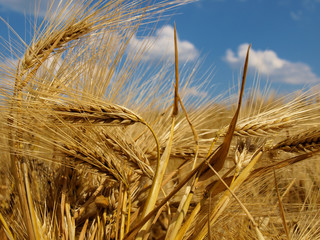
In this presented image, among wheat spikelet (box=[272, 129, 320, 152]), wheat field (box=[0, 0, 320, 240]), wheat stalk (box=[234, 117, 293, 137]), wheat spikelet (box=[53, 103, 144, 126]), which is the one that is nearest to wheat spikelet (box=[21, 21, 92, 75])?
wheat field (box=[0, 0, 320, 240])

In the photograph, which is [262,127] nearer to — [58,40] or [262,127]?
[262,127]

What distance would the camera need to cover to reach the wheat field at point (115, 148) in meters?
0.70

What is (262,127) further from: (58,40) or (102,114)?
(58,40)

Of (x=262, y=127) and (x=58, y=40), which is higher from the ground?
(x=58, y=40)

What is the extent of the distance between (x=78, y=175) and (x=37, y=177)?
15 centimetres

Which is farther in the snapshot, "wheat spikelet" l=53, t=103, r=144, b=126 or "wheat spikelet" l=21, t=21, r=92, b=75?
"wheat spikelet" l=21, t=21, r=92, b=75

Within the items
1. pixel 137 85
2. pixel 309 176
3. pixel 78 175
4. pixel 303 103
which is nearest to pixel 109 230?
pixel 78 175

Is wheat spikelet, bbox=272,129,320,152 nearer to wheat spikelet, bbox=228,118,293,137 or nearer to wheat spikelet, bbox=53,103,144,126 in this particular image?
wheat spikelet, bbox=228,118,293,137

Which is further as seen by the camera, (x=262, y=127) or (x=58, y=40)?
(x=58, y=40)

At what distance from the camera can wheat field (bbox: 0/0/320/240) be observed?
→ 2.31ft

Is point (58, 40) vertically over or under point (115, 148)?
over

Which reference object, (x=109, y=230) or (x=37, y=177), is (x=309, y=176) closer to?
(x=109, y=230)

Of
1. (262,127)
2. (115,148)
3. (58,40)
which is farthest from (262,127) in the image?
(58,40)

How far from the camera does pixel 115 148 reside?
2.64 feet
